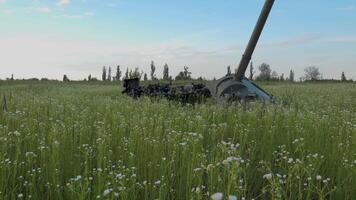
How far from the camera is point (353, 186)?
3.84 meters

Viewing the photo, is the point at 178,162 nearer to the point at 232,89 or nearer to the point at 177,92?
the point at 232,89

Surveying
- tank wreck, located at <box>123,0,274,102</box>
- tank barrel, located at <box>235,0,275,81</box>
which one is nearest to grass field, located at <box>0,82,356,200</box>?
tank wreck, located at <box>123,0,274,102</box>

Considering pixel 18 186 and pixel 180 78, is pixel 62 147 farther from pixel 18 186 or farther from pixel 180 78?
pixel 180 78

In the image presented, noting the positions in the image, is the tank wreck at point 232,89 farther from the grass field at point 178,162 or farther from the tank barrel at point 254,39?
the grass field at point 178,162

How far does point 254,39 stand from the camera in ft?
41.0

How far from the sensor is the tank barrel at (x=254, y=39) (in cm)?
1212

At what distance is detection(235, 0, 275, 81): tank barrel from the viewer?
12117 mm

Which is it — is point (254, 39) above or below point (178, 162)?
above

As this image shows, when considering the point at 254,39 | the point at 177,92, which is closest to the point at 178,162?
the point at 254,39

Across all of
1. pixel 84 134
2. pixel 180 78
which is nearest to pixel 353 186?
pixel 84 134

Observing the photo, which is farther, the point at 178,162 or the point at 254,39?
the point at 254,39

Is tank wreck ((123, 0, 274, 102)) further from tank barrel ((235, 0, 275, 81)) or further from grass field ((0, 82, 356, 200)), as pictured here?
grass field ((0, 82, 356, 200))

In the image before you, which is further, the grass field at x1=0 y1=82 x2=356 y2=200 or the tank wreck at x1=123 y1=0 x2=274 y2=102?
the tank wreck at x1=123 y1=0 x2=274 y2=102

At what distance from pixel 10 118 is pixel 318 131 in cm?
432
